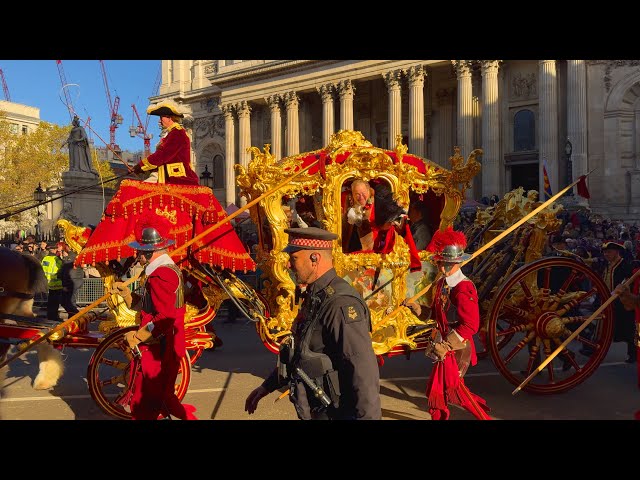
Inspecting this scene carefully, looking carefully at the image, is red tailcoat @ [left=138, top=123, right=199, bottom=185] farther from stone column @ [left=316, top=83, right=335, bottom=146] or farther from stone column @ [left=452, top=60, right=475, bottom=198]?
stone column @ [left=316, top=83, right=335, bottom=146]

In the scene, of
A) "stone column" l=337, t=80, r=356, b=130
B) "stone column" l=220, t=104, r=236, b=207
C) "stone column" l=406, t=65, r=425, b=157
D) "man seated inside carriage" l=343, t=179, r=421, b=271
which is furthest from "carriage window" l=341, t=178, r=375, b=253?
"stone column" l=220, t=104, r=236, b=207

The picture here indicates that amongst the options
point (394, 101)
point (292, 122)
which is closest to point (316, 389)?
point (394, 101)

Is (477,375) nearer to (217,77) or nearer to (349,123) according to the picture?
(349,123)

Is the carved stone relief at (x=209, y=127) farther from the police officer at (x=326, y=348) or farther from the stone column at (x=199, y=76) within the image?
the police officer at (x=326, y=348)

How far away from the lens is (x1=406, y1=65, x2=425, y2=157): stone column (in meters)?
36.2

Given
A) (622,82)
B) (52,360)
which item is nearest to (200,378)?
(52,360)

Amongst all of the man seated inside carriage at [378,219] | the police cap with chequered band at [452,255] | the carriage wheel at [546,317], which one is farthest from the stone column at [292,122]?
the police cap with chequered band at [452,255]

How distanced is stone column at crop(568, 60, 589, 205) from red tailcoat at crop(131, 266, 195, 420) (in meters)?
26.8

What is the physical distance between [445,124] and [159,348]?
35812mm

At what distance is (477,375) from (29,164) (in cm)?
4341

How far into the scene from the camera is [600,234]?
1797 cm

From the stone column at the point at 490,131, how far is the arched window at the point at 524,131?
1391mm

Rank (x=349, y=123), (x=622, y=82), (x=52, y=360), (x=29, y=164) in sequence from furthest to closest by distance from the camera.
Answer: (x=29, y=164) < (x=349, y=123) < (x=622, y=82) < (x=52, y=360)
